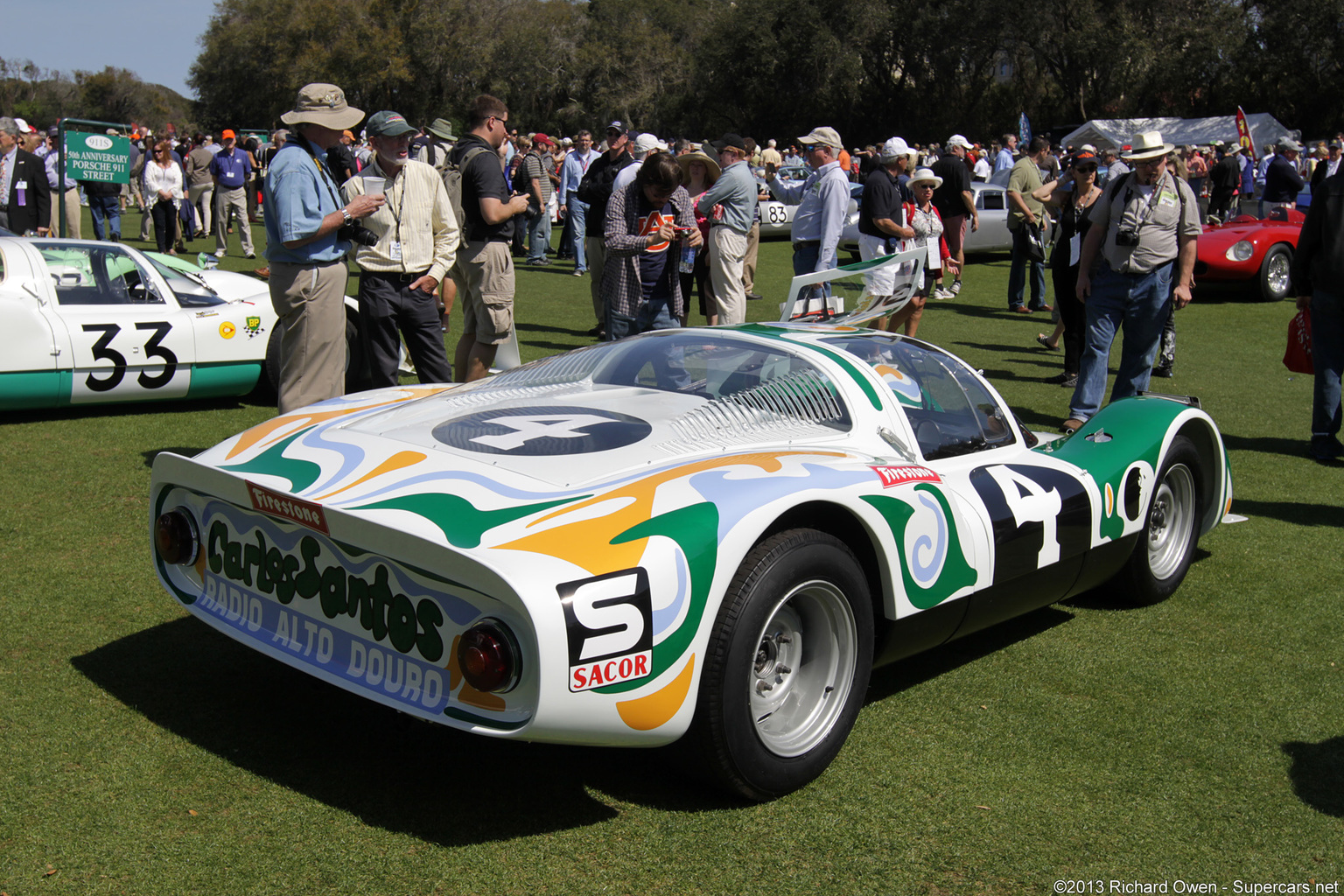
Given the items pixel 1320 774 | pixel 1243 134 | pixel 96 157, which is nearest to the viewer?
pixel 1320 774

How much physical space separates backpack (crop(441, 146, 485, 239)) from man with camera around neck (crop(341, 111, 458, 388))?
32.7 inches

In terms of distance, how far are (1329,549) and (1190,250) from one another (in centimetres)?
238

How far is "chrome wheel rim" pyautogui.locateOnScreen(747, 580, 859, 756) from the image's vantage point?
306cm

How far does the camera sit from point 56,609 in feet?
13.5

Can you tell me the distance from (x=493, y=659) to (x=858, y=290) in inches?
121

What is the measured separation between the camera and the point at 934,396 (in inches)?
157

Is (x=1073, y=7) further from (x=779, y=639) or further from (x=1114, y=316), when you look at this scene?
(x=779, y=639)

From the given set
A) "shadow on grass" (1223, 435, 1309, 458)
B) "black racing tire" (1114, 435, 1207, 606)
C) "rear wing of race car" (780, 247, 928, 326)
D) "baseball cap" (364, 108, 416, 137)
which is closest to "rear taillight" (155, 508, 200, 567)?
"rear wing of race car" (780, 247, 928, 326)

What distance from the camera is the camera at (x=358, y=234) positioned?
18.1ft

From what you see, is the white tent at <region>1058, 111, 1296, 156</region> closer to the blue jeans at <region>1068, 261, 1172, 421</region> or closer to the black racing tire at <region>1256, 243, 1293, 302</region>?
the black racing tire at <region>1256, 243, 1293, 302</region>

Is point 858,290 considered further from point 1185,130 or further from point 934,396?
point 1185,130

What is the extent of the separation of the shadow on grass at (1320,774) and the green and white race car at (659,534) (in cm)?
89

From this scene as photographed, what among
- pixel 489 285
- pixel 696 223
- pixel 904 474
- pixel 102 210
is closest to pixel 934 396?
pixel 904 474

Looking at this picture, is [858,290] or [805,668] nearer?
[805,668]
